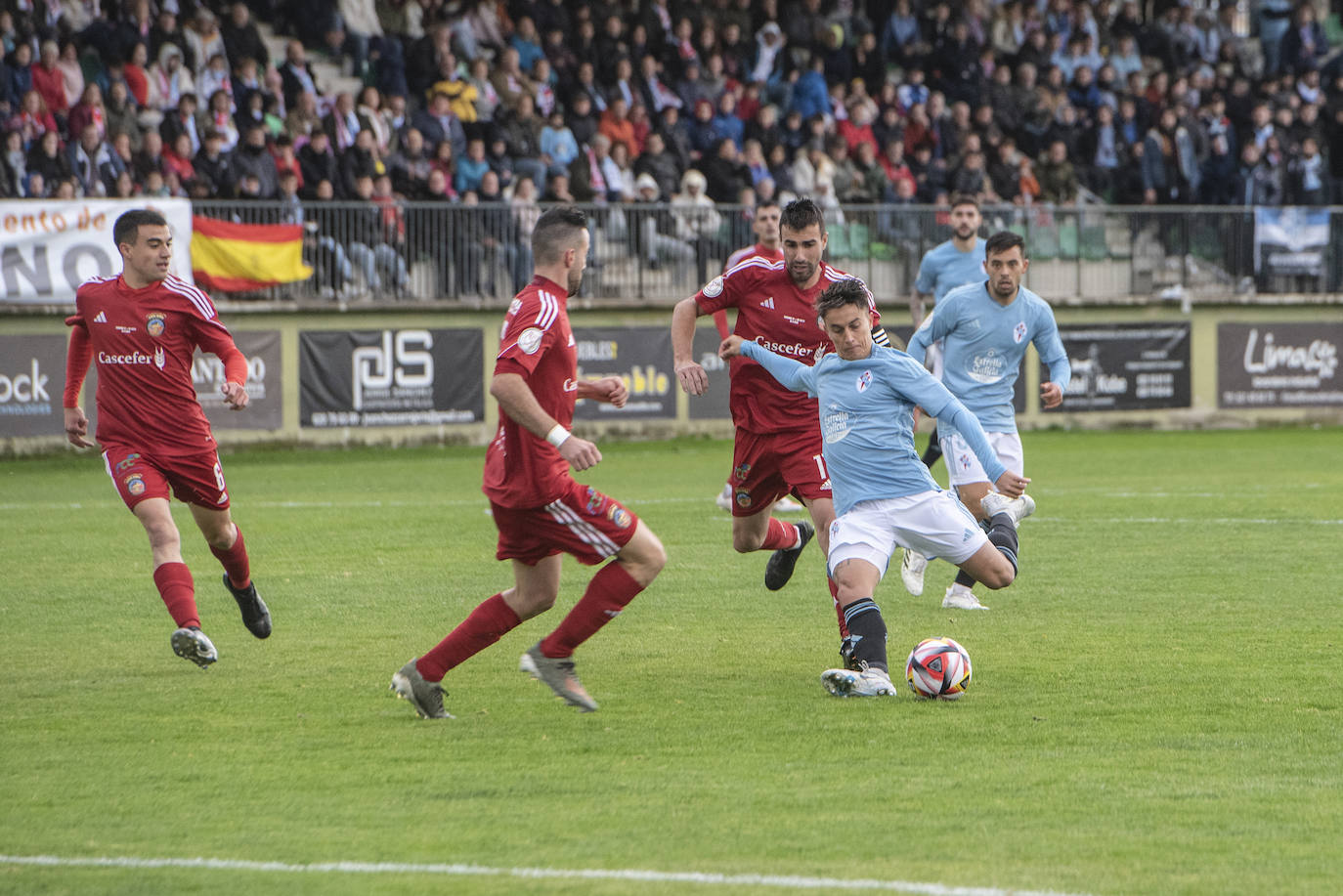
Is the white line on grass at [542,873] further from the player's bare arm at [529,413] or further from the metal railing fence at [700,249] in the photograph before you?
the metal railing fence at [700,249]

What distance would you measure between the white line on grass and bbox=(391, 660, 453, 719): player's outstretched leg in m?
1.96

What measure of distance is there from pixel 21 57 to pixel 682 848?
18538 mm

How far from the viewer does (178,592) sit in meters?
7.74

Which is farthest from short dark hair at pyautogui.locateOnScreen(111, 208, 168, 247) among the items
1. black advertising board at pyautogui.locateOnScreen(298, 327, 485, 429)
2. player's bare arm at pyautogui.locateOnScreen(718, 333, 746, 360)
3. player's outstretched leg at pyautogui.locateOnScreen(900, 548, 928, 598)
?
black advertising board at pyautogui.locateOnScreen(298, 327, 485, 429)

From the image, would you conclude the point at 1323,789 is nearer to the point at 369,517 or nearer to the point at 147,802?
the point at 147,802

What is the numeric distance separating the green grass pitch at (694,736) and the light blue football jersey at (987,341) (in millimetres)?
1179

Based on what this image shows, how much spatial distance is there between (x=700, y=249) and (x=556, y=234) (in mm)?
16887

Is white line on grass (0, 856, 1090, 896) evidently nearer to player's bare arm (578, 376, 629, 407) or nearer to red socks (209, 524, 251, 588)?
player's bare arm (578, 376, 629, 407)

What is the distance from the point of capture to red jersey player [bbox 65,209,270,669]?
8.03 metres

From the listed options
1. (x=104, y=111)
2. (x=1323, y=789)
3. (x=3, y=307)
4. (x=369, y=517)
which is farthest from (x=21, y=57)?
(x=1323, y=789)

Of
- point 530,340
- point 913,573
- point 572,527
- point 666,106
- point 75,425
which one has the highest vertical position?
point 666,106

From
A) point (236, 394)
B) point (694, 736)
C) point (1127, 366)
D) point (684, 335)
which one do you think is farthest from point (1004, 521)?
point (1127, 366)

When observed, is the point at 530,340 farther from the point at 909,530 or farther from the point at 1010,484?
the point at 1010,484

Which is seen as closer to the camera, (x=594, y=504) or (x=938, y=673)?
(x=594, y=504)
